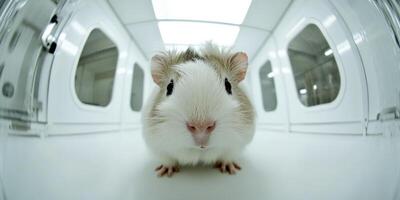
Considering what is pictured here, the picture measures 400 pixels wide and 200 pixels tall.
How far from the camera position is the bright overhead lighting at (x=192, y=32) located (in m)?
0.74

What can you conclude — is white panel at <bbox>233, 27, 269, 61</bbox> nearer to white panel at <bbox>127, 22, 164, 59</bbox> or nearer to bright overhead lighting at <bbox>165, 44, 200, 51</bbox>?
bright overhead lighting at <bbox>165, 44, 200, 51</bbox>

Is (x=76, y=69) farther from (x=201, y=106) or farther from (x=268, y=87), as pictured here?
(x=268, y=87)

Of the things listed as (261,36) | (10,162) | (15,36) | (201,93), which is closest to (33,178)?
(10,162)

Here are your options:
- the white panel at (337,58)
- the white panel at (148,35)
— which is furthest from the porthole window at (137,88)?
the white panel at (337,58)

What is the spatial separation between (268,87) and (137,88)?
22.8 inches

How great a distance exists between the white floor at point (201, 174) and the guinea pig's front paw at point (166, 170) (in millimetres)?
22

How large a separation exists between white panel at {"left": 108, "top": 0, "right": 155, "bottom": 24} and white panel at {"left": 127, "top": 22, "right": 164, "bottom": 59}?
0.02m

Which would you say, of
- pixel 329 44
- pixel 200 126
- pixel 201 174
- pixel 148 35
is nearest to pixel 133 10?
pixel 148 35

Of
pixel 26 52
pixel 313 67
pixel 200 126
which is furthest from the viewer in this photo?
pixel 313 67

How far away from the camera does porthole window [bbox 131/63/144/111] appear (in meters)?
1.00

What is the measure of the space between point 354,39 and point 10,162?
1.05 m

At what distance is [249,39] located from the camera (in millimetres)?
820

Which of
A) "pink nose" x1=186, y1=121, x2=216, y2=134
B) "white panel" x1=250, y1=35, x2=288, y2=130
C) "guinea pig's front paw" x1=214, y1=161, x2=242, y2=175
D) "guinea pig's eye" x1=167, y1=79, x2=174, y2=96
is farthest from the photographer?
"white panel" x1=250, y1=35, x2=288, y2=130

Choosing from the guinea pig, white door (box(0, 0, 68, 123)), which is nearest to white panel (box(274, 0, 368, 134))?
the guinea pig
